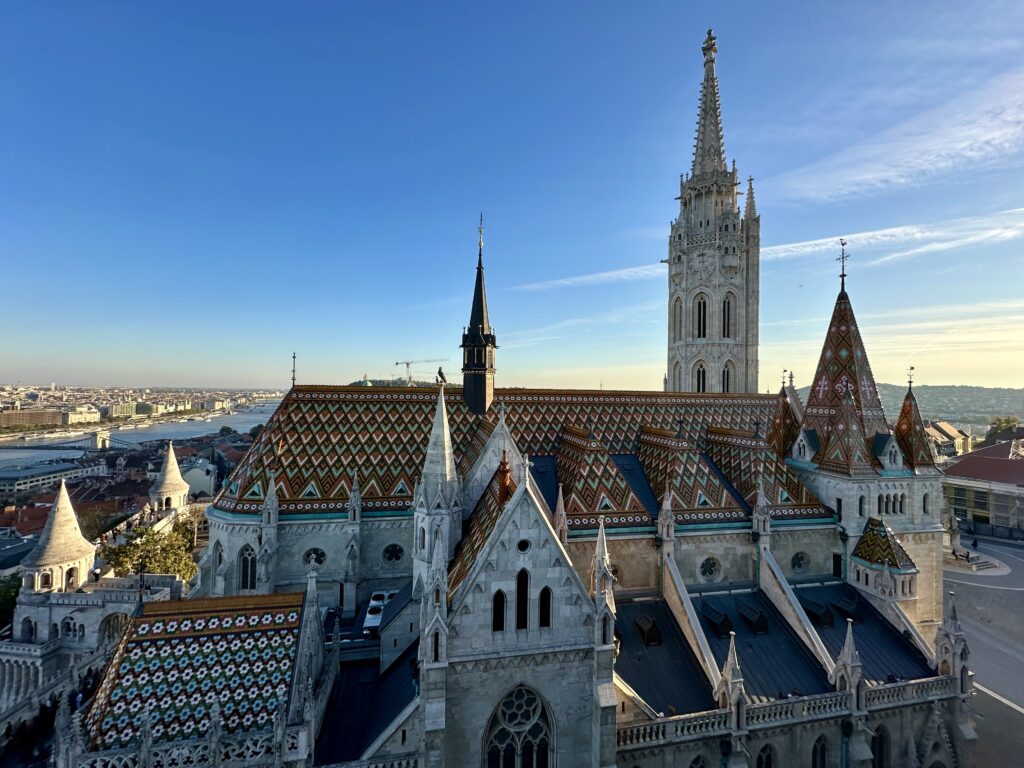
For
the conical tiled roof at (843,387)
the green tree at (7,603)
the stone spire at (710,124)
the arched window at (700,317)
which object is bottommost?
the green tree at (7,603)

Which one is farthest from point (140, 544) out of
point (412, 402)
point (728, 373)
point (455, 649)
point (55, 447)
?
point (55, 447)

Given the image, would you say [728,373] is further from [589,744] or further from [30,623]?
[30,623]

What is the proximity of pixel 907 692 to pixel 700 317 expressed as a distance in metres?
27.9

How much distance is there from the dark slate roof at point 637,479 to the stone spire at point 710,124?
85.5ft

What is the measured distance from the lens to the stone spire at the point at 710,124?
3981 cm

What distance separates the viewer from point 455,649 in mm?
13172

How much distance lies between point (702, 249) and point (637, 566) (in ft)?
90.6

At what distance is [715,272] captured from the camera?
39.8 meters

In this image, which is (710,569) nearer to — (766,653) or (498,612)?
(766,653)

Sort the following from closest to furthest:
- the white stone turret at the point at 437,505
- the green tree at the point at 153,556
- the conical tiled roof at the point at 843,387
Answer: the white stone turret at the point at 437,505 → the conical tiled roof at the point at 843,387 → the green tree at the point at 153,556

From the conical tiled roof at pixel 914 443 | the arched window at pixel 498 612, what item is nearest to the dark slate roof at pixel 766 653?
the arched window at pixel 498 612

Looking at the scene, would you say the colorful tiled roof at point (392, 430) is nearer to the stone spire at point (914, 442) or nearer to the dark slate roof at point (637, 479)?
the dark slate roof at point (637, 479)

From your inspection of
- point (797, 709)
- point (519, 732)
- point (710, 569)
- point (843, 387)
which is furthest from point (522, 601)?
point (843, 387)

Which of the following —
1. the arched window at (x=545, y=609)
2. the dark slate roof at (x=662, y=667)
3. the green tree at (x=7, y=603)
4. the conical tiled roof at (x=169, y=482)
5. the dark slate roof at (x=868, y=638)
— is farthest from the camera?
the conical tiled roof at (x=169, y=482)
